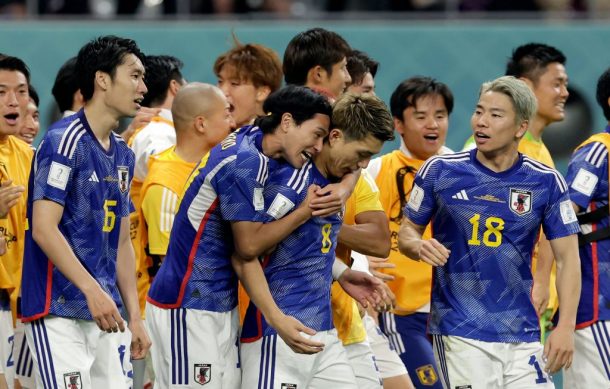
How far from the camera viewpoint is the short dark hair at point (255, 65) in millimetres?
9203

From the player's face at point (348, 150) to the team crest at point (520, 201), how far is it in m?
0.84

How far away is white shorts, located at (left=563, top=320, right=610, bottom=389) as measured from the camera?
7.93 m

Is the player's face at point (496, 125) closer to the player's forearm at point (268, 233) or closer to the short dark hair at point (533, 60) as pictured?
the player's forearm at point (268, 233)

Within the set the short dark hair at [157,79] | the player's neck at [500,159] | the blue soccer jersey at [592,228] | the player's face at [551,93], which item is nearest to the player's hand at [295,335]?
the player's neck at [500,159]

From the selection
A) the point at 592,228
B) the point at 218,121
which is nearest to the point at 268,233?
the point at 218,121

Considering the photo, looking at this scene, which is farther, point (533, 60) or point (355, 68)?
point (533, 60)

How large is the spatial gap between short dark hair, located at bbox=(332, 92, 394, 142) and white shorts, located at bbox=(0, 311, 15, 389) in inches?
93.2

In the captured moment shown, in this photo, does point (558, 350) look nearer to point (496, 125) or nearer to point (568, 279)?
point (568, 279)

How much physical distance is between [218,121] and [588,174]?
231cm

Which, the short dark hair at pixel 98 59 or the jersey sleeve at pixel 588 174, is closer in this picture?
the short dark hair at pixel 98 59

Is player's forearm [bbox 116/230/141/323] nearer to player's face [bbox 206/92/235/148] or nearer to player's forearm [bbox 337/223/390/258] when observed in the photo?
player's forearm [bbox 337/223/390/258]

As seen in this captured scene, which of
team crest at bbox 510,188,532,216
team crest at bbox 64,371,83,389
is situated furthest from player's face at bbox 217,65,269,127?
team crest at bbox 64,371,83,389

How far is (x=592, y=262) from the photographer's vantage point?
26.5 ft

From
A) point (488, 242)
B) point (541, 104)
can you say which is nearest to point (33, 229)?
point (488, 242)
